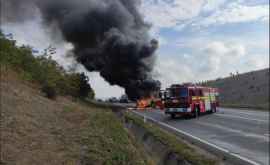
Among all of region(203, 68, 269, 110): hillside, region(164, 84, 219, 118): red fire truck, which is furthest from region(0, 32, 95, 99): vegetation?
region(203, 68, 269, 110): hillside

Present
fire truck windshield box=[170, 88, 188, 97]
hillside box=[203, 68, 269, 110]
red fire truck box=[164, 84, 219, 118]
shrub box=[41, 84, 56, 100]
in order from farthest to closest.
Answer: hillside box=[203, 68, 269, 110]
fire truck windshield box=[170, 88, 188, 97]
red fire truck box=[164, 84, 219, 118]
shrub box=[41, 84, 56, 100]

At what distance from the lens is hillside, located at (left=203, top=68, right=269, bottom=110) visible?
41.9 meters

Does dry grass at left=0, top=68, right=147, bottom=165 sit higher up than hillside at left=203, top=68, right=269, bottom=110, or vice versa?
hillside at left=203, top=68, right=269, bottom=110

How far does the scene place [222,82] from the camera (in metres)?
62.9

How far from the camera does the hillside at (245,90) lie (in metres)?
41.9

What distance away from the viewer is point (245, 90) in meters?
49.4

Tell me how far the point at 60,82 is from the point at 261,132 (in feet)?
56.3

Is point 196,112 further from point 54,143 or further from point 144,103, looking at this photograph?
point 54,143

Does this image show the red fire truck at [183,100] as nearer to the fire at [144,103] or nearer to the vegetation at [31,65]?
the fire at [144,103]

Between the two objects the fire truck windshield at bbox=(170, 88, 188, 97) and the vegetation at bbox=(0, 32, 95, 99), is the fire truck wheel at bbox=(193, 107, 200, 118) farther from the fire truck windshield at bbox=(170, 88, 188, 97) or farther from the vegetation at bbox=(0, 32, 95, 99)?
the vegetation at bbox=(0, 32, 95, 99)

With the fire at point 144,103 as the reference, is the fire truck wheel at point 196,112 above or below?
below

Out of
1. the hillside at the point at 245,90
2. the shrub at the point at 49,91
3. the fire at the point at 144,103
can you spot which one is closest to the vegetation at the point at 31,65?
the shrub at the point at 49,91

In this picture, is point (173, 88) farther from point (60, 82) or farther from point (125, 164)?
point (125, 164)

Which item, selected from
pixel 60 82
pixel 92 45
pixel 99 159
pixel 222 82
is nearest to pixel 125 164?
pixel 99 159
